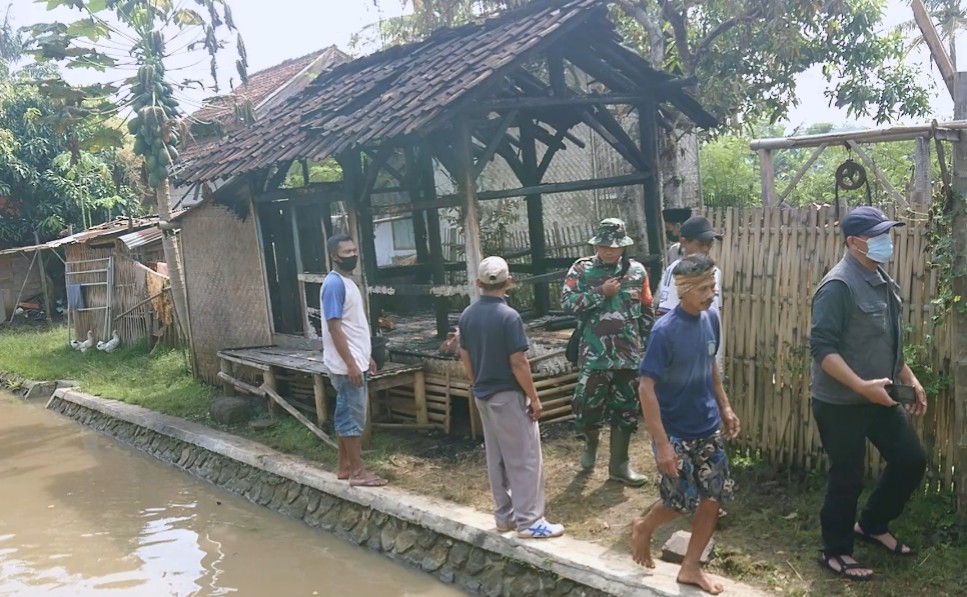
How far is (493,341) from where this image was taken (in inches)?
199

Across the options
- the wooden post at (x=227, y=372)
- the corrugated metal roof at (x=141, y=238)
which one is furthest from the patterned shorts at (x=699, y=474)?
the corrugated metal roof at (x=141, y=238)

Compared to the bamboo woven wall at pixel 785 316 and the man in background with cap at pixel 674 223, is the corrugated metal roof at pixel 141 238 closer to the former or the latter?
the man in background with cap at pixel 674 223

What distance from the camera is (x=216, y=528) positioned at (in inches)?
282

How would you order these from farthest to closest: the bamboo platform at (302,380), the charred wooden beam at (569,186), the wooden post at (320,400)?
the charred wooden beam at (569,186), the wooden post at (320,400), the bamboo platform at (302,380)

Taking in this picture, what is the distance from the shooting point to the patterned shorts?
4.14 m

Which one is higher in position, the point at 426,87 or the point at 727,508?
the point at 426,87

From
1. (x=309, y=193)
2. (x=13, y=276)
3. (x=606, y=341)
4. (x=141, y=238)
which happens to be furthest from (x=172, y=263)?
(x=13, y=276)

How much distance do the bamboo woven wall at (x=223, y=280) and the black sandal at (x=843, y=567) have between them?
7.52 m

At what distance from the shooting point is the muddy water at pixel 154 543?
592 centimetres

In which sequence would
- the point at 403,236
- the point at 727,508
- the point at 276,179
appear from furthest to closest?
1. the point at 403,236
2. the point at 276,179
3. the point at 727,508

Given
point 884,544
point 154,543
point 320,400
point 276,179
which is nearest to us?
point 884,544

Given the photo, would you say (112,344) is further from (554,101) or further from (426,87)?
(554,101)

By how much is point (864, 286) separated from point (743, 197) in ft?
38.8

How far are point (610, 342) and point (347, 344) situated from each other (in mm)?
1977
